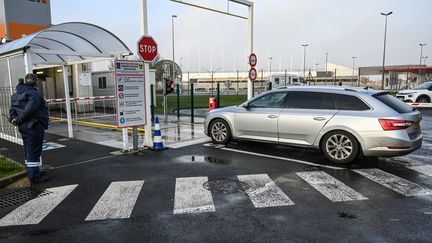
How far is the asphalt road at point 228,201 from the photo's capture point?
414 cm

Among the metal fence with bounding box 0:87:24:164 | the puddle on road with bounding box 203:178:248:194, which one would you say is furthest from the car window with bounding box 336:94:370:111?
the metal fence with bounding box 0:87:24:164

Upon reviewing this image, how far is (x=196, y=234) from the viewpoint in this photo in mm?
4105

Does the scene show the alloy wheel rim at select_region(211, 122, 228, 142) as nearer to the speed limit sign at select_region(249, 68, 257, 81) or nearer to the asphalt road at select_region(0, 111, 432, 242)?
the asphalt road at select_region(0, 111, 432, 242)

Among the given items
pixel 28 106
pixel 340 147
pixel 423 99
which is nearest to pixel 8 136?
pixel 28 106

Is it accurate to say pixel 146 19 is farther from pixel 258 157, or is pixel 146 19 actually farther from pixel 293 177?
pixel 293 177

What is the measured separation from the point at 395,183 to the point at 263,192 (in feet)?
8.10

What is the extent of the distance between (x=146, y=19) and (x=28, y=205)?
553 centimetres

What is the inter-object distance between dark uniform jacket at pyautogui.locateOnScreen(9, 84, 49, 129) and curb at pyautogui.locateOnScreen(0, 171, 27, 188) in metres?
1.09

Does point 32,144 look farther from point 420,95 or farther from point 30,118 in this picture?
point 420,95

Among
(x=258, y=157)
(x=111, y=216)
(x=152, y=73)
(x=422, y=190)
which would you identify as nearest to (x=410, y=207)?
(x=422, y=190)

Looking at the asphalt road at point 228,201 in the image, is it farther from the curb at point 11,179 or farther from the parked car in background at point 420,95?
the parked car in background at point 420,95

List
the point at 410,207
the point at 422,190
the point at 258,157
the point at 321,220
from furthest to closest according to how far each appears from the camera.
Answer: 1. the point at 258,157
2. the point at 422,190
3. the point at 410,207
4. the point at 321,220

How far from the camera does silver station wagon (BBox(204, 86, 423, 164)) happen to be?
679 centimetres

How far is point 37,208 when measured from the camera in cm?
508
